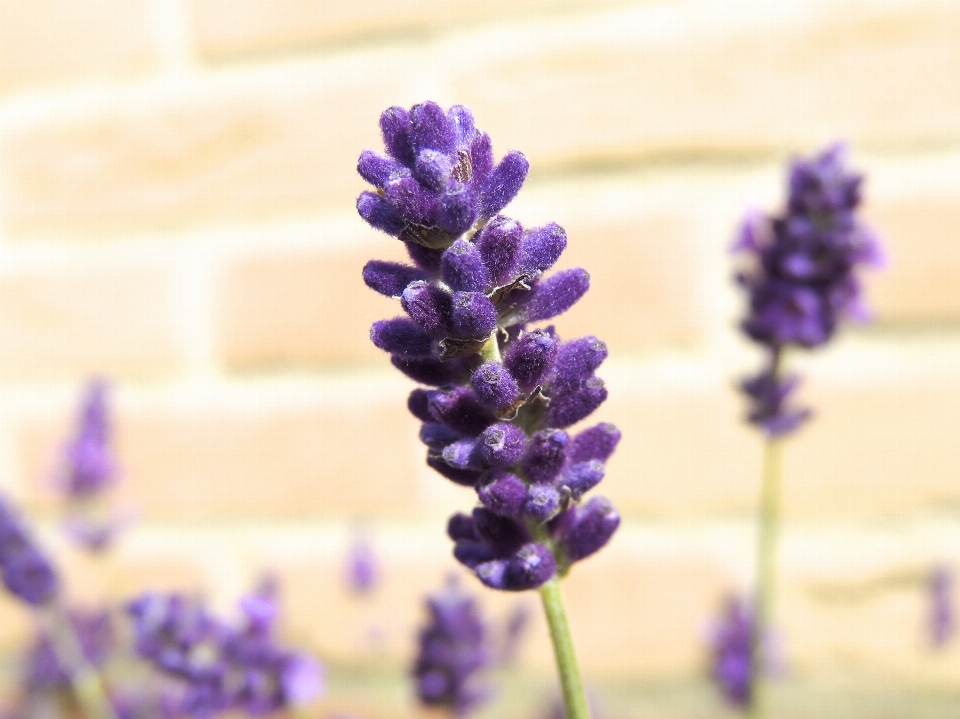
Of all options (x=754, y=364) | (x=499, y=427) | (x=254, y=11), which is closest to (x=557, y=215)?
(x=754, y=364)

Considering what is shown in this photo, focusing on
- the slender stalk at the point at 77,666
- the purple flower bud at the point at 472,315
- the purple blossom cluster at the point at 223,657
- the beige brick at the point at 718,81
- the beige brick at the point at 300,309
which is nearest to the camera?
the purple flower bud at the point at 472,315

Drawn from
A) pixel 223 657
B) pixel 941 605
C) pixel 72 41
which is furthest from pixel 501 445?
pixel 72 41

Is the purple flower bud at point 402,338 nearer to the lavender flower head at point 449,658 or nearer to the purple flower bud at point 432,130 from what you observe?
the purple flower bud at point 432,130

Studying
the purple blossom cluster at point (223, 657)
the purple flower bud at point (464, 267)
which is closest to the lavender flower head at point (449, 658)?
the purple blossom cluster at point (223, 657)

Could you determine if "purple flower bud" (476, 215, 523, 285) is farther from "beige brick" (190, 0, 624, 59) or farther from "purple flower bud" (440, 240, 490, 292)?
"beige brick" (190, 0, 624, 59)

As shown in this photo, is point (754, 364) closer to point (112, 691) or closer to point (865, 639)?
point (865, 639)

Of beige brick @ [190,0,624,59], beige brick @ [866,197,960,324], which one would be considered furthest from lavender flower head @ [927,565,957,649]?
beige brick @ [190,0,624,59]
